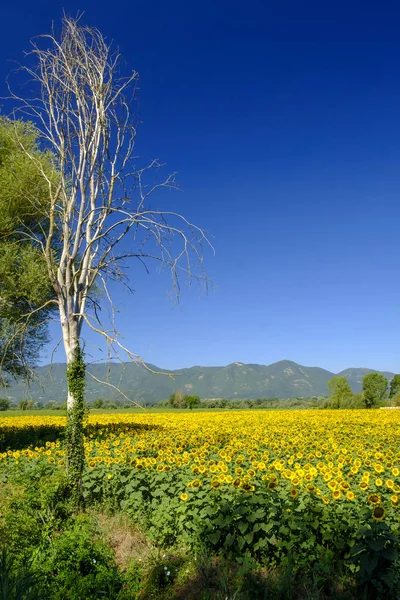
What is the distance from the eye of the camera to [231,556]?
5.83m

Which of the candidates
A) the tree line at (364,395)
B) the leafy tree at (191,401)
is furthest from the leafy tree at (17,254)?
the leafy tree at (191,401)

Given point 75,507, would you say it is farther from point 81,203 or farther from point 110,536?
point 81,203

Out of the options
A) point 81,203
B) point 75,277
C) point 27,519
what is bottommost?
point 27,519

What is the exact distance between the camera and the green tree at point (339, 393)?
49.3 m

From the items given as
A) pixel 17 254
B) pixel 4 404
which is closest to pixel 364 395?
pixel 4 404

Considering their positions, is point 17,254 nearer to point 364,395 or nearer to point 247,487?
point 247,487

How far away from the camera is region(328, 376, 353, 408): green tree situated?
1941 inches

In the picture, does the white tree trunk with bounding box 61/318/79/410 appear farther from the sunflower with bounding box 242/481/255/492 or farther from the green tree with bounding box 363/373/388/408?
the green tree with bounding box 363/373/388/408

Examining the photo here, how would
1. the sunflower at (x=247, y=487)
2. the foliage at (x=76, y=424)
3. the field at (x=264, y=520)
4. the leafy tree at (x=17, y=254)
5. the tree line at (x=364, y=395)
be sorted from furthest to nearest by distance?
the tree line at (x=364, y=395) → the leafy tree at (x=17, y=254) → the foliage at (x=76, y=424) → the sunflower at (x=247, y=487) → the field at (x=264, y=520)

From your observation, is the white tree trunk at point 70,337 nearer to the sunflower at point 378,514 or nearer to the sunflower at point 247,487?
the sunflower at point 247,487

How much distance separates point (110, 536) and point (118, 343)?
3772 millimetres

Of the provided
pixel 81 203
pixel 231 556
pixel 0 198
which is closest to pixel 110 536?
pixel 231 556

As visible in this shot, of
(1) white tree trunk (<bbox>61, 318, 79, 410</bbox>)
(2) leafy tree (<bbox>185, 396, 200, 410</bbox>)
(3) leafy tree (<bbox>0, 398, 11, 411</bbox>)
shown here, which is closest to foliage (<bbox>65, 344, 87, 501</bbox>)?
(1) white tree trunk (<bbox>61, 318, 79, 410</bbox>)

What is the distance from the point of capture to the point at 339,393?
5434 cm
